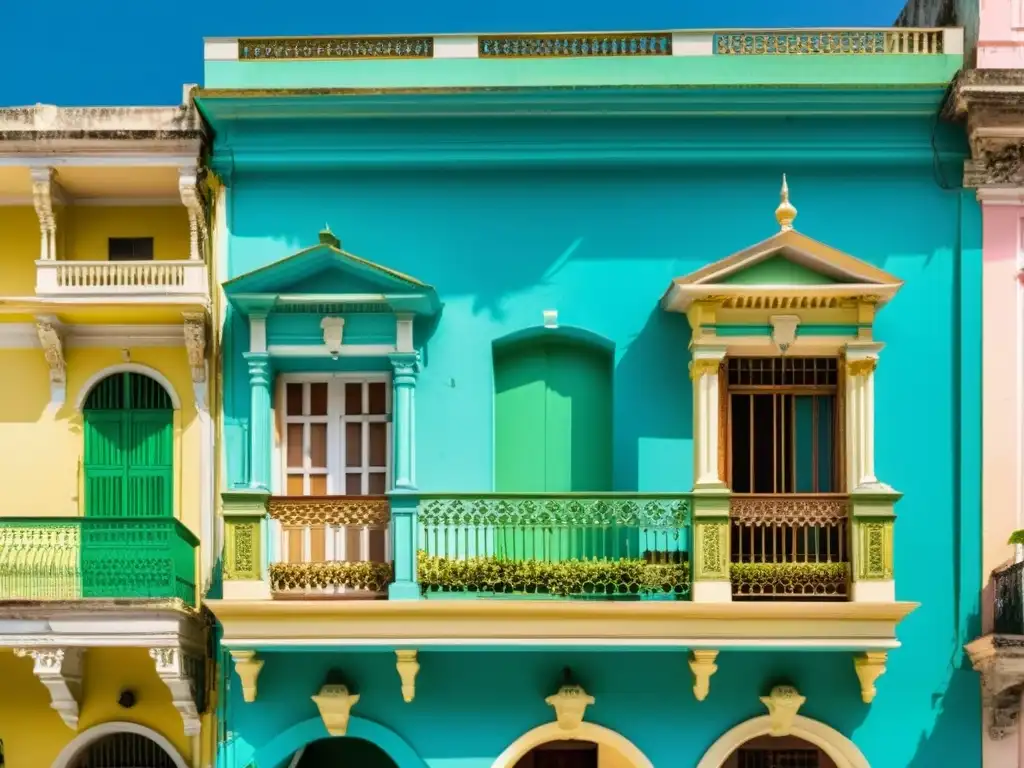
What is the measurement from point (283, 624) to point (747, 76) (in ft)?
21.8

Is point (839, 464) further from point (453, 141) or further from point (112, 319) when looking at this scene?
point (112, 319)

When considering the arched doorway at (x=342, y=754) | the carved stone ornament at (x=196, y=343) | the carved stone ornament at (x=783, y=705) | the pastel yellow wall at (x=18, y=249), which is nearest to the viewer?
the carved stone ornament at (x=783, y=705)

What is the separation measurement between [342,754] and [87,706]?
278cm

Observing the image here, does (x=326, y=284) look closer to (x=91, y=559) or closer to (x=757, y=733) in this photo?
(x=91, y=559)

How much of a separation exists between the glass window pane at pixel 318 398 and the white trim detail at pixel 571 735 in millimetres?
3562

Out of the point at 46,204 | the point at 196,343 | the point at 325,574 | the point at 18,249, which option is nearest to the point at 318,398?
the point at 196,343

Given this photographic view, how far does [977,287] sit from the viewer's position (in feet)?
36.4

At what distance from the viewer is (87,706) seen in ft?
36.7

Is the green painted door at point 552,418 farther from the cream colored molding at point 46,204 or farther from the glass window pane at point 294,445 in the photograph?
the cream colored molding at point 46,204

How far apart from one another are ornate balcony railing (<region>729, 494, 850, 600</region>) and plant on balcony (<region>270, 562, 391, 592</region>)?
3102mm

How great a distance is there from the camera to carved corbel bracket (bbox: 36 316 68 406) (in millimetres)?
11242

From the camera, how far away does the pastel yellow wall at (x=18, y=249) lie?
38.8 ft

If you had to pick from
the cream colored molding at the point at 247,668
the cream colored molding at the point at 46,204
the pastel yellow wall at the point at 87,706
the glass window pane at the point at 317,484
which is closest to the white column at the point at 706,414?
the glass window pane at the point at 317,484

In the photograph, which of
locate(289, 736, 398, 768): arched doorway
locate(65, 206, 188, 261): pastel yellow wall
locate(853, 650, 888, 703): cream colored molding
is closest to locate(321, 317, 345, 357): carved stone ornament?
locate(65, 206, 188, 261): pastel yellow wall
